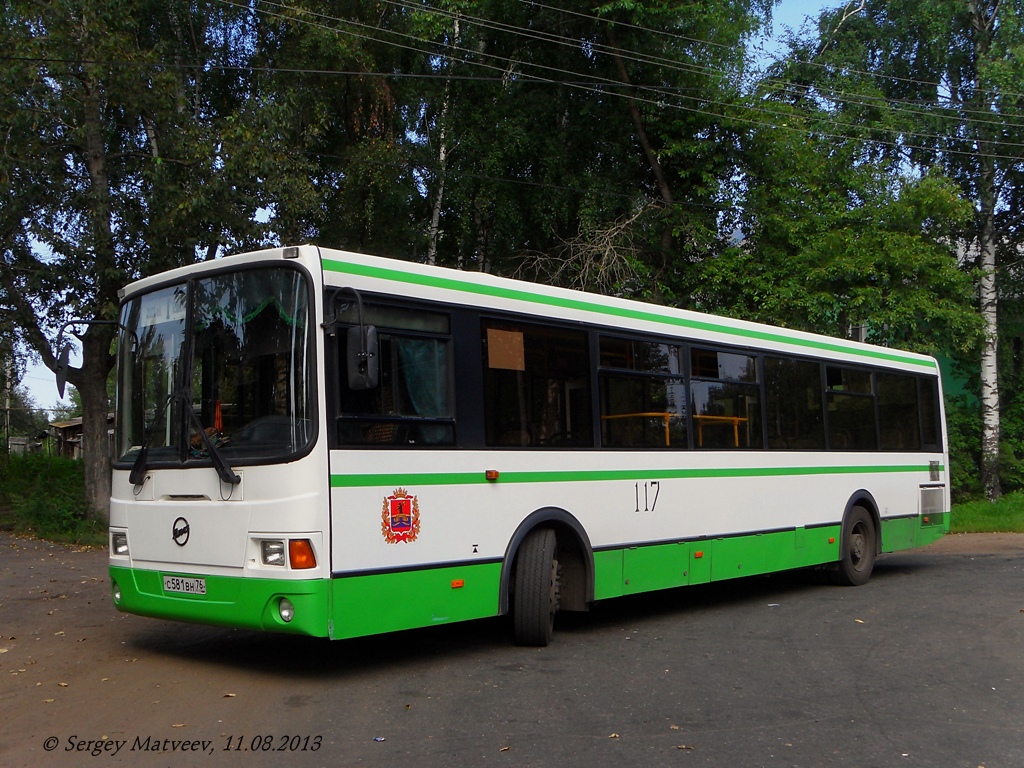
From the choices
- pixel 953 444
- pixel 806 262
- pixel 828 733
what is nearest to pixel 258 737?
pixel 828 733

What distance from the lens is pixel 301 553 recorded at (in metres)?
6.84

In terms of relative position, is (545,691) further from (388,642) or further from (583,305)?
(583,305)

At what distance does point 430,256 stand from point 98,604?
1384cm

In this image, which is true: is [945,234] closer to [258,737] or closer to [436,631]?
[436,631]

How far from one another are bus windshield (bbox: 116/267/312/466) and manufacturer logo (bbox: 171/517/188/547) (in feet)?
1.43

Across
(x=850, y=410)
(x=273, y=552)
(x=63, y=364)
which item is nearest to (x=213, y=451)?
(x=273, y=552)

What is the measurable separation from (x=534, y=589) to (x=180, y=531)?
2787mm

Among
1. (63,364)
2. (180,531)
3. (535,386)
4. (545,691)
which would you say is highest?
(63,364)

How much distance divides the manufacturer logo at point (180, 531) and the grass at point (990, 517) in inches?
650

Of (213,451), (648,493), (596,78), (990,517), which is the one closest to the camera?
(213,451)

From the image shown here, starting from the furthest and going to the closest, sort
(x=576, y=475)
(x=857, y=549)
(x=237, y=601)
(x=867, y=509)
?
(x=867, y=509) < (x=857, y=549) < (x=576, y=475) < (x=237, y=601)

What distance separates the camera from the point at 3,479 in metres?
26.2

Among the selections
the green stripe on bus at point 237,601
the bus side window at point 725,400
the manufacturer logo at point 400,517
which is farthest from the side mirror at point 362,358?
the bus side window at point 725,400

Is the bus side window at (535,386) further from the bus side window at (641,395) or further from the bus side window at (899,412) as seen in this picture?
the bus side window at (899,412)
